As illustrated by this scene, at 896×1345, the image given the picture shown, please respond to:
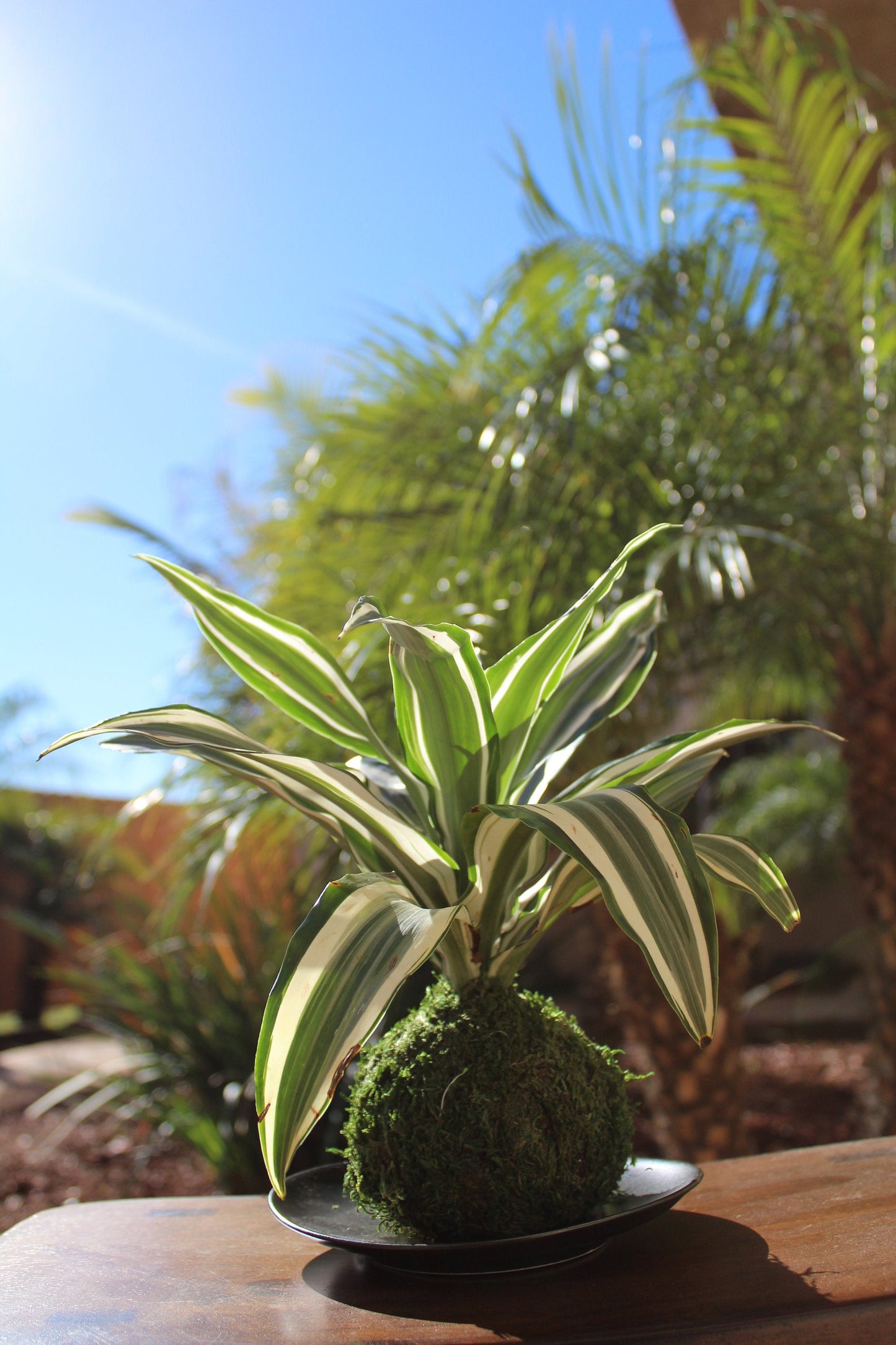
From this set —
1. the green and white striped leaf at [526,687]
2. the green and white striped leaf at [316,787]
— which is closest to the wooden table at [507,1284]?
the green and white striped leaf at [316,787]

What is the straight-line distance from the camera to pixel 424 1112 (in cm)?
84

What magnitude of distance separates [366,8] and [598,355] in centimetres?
187

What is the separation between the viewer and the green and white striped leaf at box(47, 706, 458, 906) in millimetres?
895

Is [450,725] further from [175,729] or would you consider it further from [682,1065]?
[682,1065]

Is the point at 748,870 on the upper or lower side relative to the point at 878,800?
upper

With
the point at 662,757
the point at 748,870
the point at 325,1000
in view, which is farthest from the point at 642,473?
the point at 325,1000

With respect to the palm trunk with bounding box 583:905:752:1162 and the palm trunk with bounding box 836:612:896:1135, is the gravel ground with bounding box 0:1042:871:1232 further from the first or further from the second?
the palm trunk with bounding box 583:905:752:1162

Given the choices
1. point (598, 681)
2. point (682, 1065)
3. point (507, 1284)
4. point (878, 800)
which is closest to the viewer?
point (507, 1284)

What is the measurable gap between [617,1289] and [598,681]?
1.92 feet

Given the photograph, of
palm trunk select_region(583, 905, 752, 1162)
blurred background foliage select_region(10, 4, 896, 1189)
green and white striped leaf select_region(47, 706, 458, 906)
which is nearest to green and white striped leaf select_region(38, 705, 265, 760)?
green and white striped leaf select_region(47, 706, 458, 906)

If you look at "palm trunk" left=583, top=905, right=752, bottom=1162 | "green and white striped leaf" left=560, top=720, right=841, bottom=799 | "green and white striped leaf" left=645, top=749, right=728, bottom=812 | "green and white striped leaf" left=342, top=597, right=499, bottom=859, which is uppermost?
"green and white striped leaf" left=342, top=597, right=499, bottom=859

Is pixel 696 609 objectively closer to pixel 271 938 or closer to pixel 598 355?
pixel 598 355

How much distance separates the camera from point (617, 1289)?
80 cm

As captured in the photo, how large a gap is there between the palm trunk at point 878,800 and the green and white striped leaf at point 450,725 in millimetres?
2075
